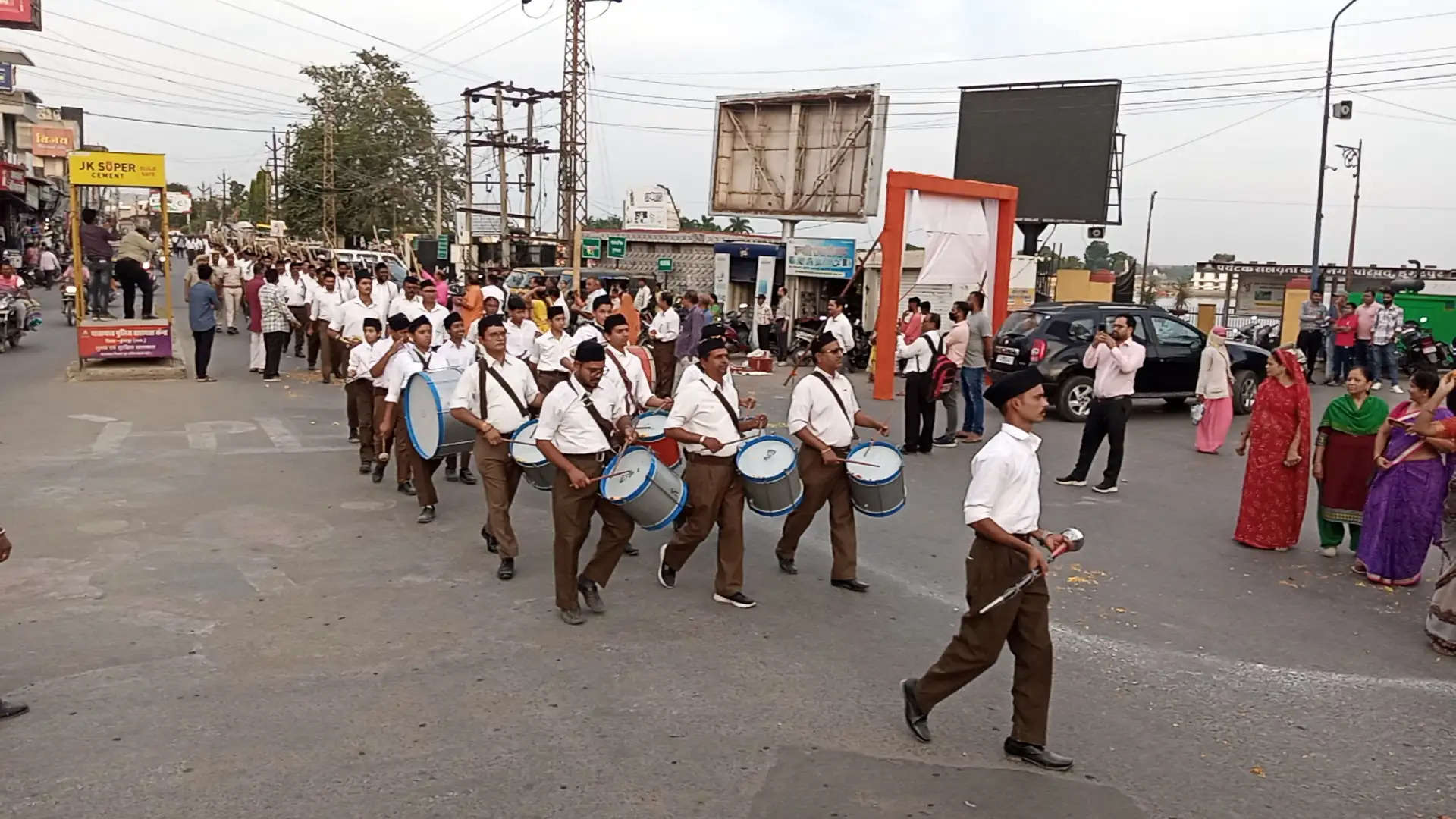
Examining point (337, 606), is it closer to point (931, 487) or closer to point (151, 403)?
point (931, 487)

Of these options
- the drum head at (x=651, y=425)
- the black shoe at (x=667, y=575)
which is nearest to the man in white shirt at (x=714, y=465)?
the black shoe at (x=667, y=575)

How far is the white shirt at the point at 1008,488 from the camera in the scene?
4359 millimetres

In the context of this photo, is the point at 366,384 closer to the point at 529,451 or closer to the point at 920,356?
the point at 529,451

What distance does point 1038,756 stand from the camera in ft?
14.6

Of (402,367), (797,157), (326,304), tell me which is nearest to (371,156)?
(797,157)

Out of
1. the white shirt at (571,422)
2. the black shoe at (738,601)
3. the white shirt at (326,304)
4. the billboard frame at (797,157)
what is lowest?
the black shoe at (738,601)

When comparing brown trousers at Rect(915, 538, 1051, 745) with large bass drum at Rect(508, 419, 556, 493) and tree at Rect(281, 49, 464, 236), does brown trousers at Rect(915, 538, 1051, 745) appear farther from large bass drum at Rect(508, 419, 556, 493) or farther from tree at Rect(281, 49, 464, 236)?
tree at Rect(281, 49, 464, 236)

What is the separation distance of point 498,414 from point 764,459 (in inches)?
71.0

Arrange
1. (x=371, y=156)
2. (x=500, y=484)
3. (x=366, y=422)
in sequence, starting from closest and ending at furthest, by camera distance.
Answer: (x=500, y=484) → (x=366, y=422) → (x=371, y=156)

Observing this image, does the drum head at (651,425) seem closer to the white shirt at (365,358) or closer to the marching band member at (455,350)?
the marching band member at (455,350)

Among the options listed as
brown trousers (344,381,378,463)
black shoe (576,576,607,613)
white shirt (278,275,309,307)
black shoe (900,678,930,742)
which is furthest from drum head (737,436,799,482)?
white shirt (278,275,309,307)

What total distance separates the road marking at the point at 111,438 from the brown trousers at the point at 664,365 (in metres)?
6.64

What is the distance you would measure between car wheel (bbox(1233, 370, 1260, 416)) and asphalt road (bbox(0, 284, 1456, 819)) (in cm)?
737

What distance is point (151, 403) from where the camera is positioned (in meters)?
13.5
